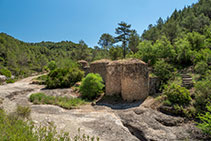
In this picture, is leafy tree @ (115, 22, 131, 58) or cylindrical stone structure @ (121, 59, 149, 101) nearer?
cylindrical stone structure @ (121, 59, 149, 101)

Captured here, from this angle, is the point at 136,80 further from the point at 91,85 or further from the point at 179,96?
the point at 91,85

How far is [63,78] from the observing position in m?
17.1

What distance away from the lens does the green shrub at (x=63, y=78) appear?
1688 cm

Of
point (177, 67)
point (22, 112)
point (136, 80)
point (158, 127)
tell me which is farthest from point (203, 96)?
point (22, 112)

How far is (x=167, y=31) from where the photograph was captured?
3080 cm

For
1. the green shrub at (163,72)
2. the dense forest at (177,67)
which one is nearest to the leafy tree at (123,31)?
the dense forest at (177,67)

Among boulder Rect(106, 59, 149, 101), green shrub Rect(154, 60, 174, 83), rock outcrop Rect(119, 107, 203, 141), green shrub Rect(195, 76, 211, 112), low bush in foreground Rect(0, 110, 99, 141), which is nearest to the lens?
low bush in foreground Rect(0, 110, 99, 141)

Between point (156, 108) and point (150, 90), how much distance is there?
2750mm

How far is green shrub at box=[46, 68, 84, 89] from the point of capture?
16.9 meters

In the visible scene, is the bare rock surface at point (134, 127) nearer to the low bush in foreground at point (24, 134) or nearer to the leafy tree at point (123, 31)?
the low bush in foreground at point (24, 134)

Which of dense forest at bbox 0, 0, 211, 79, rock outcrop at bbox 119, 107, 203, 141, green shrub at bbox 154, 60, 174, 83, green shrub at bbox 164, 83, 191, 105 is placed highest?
dense forest at bbox 0, 0, 211, 79

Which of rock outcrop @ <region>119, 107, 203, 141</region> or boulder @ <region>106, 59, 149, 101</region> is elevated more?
boulder @ <region>106, 59, 149, 101</region>

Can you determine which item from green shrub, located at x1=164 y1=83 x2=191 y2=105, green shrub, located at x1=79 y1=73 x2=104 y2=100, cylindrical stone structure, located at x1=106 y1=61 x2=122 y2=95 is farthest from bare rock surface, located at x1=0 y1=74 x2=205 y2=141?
green shrub, located at x1=79 y1=73 x2=104 y2=100

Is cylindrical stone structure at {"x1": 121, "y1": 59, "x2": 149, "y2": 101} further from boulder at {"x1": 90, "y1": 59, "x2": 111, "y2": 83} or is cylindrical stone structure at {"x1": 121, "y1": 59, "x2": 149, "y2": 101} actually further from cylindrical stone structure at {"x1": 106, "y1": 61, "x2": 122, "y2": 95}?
boulder at {"x1": 90, "y1": 59, "x2": 111, "y2": 83}
